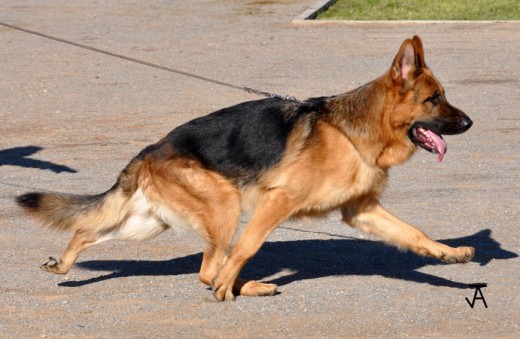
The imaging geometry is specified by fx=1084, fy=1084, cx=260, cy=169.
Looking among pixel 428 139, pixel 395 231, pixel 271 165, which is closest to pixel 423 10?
pixel 395 231

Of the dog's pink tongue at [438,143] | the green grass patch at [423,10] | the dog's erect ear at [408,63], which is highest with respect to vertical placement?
the dog's erect ear at [408,63]

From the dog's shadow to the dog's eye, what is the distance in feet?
4.13

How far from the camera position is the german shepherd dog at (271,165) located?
6.73 m

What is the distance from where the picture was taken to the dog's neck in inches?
268

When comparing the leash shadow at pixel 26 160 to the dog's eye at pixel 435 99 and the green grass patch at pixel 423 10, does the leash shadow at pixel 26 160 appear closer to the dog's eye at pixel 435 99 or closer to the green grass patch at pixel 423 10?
the dog's eye at pixel 435 99

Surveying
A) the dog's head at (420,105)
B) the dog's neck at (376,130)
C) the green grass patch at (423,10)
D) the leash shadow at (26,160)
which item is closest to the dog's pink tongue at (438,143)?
the dog's head at (420,105)

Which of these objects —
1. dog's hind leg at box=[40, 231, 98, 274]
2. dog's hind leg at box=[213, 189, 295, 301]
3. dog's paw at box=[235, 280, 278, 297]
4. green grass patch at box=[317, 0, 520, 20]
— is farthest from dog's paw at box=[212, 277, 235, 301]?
green grass patch at box=[317, 0, 520, 20]

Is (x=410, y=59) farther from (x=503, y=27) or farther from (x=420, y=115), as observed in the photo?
(x=503, y=27)

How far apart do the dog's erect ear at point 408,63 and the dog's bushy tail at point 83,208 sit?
6.00 feet

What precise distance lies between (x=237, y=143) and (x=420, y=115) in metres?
1.16

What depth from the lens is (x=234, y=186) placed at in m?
6.88

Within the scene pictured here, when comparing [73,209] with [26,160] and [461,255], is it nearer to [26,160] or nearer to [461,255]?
[461,255]

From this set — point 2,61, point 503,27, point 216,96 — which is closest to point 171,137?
point 216,96

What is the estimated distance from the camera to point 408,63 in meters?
6.72
